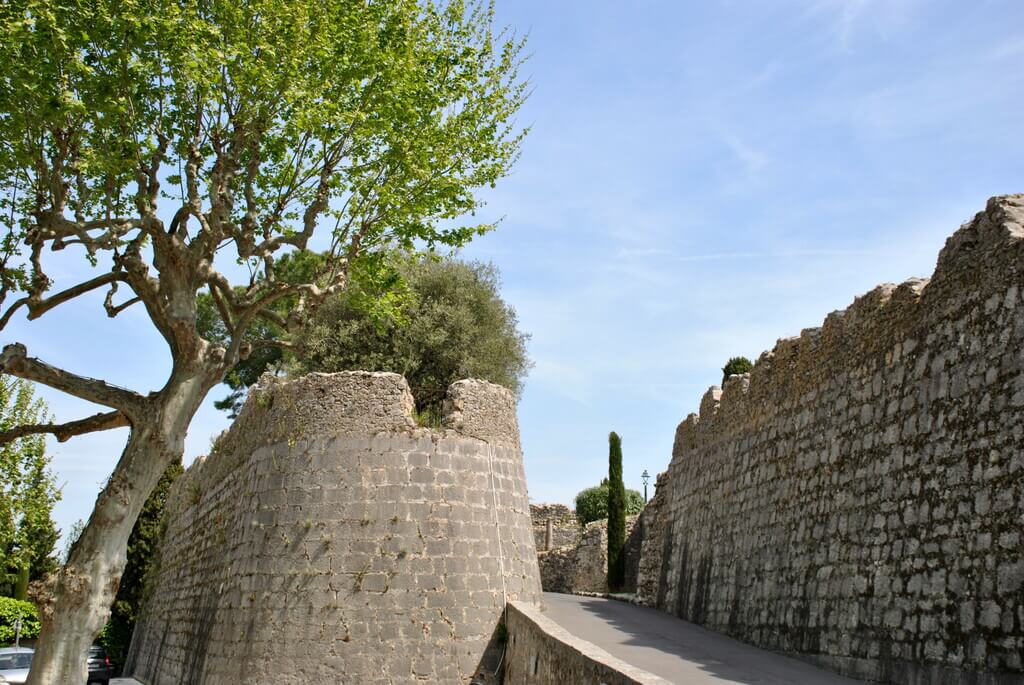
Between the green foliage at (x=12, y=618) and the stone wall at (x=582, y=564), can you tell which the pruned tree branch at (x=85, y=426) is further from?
the green foliage at (x=12, y=618)

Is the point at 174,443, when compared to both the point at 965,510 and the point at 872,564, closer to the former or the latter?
the point at 872,564

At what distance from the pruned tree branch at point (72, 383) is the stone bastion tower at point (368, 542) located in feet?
6.72

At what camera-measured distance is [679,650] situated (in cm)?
1295

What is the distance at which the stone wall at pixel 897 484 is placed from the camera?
8.96 m

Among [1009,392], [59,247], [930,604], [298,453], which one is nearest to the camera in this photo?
[1009,392]

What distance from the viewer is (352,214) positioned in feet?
61.8

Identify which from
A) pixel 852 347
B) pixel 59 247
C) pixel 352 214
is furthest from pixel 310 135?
pixel 852 347

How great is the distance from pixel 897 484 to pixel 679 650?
12.6 feet

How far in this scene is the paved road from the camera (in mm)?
10602

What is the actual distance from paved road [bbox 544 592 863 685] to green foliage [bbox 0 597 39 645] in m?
32.3

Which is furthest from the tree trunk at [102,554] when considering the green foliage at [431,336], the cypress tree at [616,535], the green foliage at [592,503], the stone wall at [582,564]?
the green foliage at [592,503]

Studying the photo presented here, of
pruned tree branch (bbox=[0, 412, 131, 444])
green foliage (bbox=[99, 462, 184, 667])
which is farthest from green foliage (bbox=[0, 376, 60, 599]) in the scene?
pruned tree branch (bbox=[0, 412, 131, 444])

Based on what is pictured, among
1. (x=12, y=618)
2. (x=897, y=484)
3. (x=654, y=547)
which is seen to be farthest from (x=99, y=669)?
(x=897, y=484)

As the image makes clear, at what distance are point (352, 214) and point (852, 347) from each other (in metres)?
9.95
